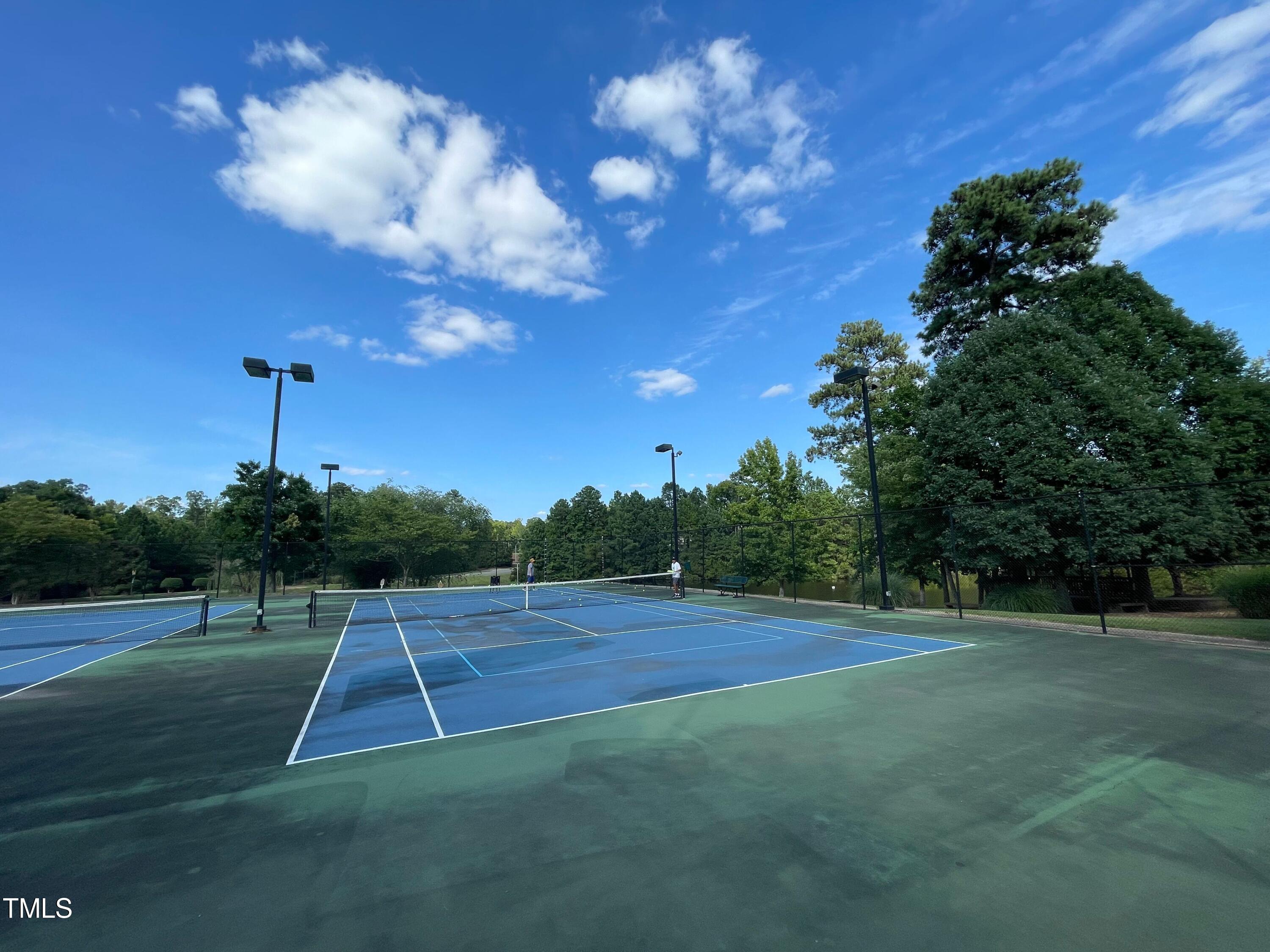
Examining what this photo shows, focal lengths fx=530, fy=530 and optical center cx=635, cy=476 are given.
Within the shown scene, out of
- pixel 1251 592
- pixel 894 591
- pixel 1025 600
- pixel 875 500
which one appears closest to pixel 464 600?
pixel 875 500

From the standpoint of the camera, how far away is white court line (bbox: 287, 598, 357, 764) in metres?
5.81

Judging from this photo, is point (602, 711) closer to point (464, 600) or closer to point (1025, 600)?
point (1025, 600)

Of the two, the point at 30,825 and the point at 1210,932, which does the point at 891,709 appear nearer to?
the point at 1210,932

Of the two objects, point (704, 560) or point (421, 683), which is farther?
point (704, 560)

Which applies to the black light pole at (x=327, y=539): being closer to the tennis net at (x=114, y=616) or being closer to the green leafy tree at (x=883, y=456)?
the tennis net at (x=114, y=616)

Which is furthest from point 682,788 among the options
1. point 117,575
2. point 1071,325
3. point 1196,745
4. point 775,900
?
point 117,575

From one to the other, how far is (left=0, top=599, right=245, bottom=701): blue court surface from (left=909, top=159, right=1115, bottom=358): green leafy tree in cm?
3132

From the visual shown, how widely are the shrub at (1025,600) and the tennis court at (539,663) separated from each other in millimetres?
8239

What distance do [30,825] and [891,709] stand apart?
27.8 ft

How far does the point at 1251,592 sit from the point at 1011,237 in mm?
16129

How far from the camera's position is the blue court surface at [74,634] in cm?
1061

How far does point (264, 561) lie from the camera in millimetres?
15617

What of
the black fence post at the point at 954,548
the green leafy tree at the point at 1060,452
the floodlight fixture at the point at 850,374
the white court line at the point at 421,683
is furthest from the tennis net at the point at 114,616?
the green leafy tree at the point at 1060,452

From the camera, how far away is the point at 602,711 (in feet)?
22.7
